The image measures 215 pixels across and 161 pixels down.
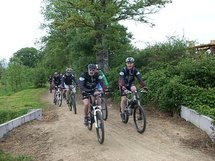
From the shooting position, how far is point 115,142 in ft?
33.4

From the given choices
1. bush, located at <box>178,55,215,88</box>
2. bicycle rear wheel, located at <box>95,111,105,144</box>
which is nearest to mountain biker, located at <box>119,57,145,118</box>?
bicycle rear wheel, located at <box>95,111,105,144</box>

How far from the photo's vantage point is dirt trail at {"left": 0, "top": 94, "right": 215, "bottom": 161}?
29.2 feet

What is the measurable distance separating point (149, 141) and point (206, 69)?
18.1 ft

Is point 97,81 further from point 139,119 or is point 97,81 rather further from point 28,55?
point 28,55

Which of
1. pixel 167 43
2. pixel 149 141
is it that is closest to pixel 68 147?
pixel 149 141

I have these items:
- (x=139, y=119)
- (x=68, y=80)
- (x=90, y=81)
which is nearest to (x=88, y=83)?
(x=90, y=81)

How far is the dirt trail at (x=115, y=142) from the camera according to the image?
890cm

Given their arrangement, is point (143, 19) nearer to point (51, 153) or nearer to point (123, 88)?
point (123, 88)

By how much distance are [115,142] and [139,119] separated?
1.33m

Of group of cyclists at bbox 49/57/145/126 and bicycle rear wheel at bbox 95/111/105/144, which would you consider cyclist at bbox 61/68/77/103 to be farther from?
bicycle rear wheel at bbox 95/111/105/144

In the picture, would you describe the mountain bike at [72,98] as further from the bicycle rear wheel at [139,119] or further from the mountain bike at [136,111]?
the bicycle rear wheel at [139,119]

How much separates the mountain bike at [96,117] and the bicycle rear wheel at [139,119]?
1266 mm

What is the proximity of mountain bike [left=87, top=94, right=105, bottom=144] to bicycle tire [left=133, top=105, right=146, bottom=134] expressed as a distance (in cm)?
127

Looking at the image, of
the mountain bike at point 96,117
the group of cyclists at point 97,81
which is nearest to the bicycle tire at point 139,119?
the group of cyclists at point 97,81
